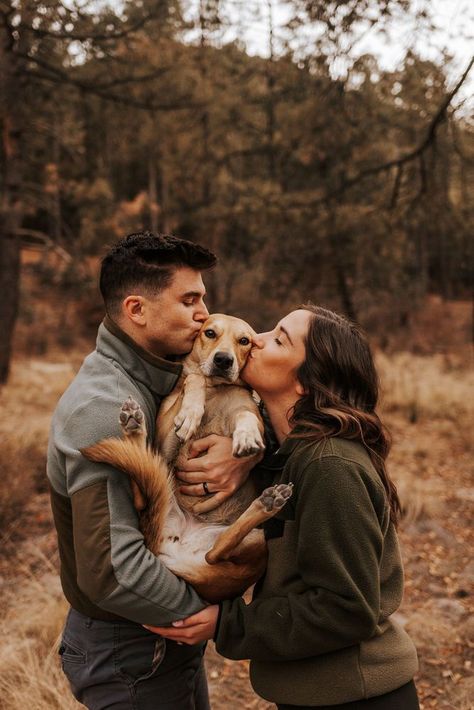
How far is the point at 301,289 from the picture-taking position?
12.1 meters

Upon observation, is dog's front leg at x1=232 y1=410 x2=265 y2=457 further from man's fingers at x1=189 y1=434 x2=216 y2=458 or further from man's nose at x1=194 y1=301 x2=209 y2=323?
man's nose at x1=194 y1=301 x2=209 y2=323

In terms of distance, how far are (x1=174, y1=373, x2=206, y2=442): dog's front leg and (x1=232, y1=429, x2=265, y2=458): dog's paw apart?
0.67 feet

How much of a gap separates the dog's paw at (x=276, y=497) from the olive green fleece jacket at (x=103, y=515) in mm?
367

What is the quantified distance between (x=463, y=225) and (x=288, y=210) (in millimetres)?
2948

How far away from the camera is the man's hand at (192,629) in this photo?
1867 millimetres

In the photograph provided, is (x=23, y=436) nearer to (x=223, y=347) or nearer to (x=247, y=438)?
(x=223, y=347)

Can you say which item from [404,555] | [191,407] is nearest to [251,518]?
[191,407]

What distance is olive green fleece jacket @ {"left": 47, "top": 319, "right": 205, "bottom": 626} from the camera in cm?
175

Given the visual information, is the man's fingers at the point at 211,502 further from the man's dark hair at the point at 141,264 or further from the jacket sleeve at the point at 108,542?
Result: the man's dark hair at the point at 141,264

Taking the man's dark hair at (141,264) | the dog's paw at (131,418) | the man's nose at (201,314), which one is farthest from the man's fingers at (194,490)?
the man's dark hair at (141,264)

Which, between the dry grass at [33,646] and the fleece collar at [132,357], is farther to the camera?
the dry grass at [33,646]

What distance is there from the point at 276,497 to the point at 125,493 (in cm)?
47

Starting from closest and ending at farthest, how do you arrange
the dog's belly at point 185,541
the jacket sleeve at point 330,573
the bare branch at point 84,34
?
the jacket sleeve at point 330,573
the dog's belly at point 185,541
the bare branch at point 84,34

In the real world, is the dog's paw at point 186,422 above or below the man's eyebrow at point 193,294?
below
